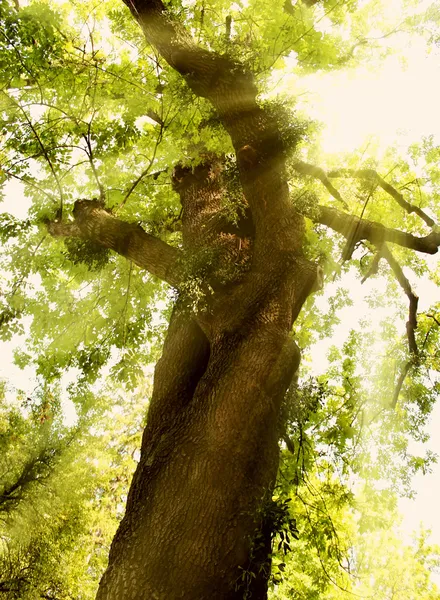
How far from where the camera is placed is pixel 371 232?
575cm

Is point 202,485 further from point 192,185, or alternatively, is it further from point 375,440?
point 375,440

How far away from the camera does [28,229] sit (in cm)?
698

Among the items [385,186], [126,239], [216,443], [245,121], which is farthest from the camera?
[385,186]

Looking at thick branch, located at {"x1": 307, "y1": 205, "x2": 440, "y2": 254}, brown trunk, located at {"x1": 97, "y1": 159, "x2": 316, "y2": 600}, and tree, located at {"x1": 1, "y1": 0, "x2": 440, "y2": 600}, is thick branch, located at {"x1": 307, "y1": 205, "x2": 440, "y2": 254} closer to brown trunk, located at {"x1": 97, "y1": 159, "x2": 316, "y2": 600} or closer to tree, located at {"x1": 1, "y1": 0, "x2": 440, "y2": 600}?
tree, located at {"x1": 1, "y1": 0, "x2": 440, "y2": 600}

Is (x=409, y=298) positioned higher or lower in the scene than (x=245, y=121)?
higher

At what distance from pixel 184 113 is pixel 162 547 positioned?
5.75 meters

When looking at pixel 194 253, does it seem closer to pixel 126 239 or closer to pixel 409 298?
pixel 126 239

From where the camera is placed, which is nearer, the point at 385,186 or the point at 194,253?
the point at 194,253

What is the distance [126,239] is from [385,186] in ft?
14.1

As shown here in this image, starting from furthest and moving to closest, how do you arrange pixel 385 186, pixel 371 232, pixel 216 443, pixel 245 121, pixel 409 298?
pixel 385 186 → pixel 409 298 → pixel 371 232 → pixel 245 121 → pixel 216 443

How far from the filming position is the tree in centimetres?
326

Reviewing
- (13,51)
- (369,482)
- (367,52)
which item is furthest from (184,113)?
(369,482)

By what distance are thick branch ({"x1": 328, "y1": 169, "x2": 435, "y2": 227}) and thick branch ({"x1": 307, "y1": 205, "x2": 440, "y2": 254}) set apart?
1076 millimetres

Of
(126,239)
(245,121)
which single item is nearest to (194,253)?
(126,239)
